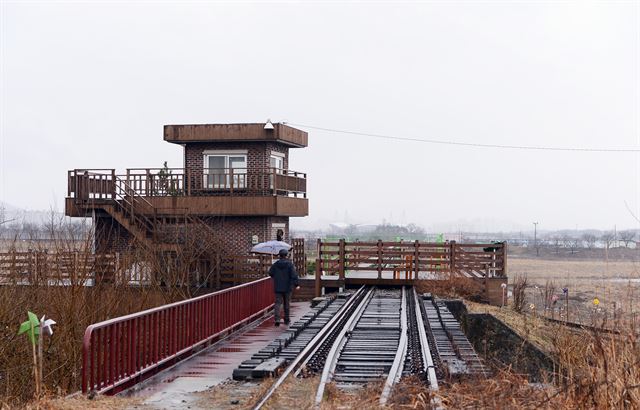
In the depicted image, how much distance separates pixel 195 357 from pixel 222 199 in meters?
19.5

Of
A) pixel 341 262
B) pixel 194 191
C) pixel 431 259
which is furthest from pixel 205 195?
pixel 431 259

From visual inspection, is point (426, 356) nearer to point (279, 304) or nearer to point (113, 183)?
point (279, 304)

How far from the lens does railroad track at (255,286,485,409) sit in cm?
1180

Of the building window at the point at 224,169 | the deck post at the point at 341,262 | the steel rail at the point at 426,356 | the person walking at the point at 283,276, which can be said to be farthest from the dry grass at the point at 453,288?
the person walking at the point at 283,276

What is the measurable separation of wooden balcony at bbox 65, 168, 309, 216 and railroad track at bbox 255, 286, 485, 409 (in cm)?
1209

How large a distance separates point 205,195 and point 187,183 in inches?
34.6

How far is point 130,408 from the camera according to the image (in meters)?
10.1

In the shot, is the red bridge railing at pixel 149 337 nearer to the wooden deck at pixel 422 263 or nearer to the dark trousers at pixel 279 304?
the dark trousers at pixel 279 304

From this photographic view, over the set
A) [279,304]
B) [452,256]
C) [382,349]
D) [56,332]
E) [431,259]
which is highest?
[452,256]

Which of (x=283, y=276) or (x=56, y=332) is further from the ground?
(x=283, y=276)

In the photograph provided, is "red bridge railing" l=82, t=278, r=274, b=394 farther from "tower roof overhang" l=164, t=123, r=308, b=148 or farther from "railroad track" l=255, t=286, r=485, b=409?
"tower roof overhang" l=164, t=123, r=308, b=148

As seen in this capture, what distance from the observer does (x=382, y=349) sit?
49.3 ft

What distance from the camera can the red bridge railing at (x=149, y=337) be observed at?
1080 centimetres

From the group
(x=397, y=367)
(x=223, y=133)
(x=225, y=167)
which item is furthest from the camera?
(x=225, y=167)
